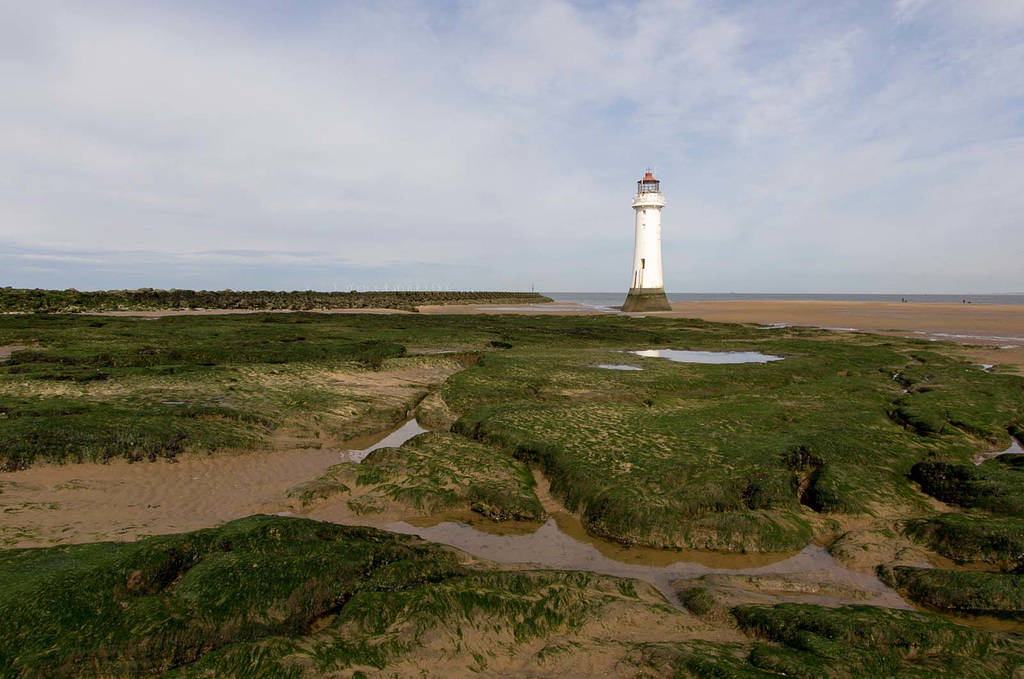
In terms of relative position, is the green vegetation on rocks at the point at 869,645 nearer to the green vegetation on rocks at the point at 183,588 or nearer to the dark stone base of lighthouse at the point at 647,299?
the green vegetation on rocks at the point at 183,588

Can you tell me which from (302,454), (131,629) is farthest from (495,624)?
(302,454)

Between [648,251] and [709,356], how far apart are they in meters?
34.0

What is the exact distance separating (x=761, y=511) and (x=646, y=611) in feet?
11.5

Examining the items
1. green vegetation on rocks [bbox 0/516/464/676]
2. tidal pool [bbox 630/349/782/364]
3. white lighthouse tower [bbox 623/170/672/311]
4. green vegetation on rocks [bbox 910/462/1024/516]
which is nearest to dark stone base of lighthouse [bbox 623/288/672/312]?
white lighthouse tower [bbox 623/170/672/311]

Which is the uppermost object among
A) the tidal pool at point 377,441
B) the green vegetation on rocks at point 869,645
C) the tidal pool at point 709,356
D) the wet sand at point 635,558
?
the tidal pool at point 709,356

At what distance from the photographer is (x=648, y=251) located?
56.3 m

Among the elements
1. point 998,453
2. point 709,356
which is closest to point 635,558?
point 998,453

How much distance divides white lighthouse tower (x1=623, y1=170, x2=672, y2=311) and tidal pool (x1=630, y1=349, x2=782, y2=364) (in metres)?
31.6

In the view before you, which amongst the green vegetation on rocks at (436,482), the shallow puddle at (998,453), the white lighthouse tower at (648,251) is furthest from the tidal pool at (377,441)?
the white lighthouse tower at (648,251)

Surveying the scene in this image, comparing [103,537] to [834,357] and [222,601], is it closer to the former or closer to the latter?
[222,601]

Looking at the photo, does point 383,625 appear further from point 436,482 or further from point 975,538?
point 975,538

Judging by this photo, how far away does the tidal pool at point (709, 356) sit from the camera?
883 inches

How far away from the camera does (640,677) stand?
186 inches

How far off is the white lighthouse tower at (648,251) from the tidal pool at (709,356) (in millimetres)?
31552
